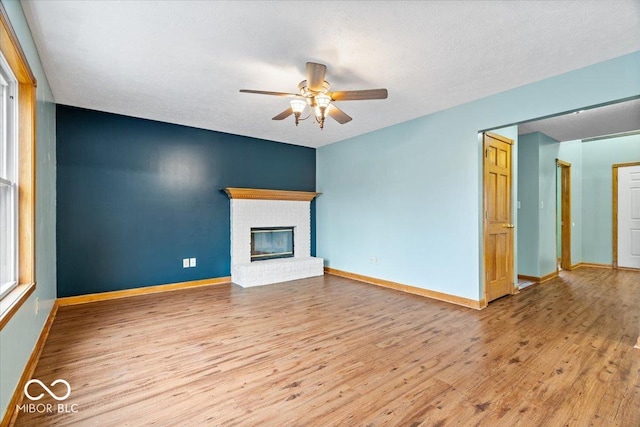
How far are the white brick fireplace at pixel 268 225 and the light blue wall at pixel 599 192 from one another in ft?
18.8

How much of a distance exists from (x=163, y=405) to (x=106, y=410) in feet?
1.01

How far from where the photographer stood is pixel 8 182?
76.9 inches

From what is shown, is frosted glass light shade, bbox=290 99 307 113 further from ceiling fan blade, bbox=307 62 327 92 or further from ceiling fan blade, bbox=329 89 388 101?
ceiling fan blade, bbox=329 89 388 101

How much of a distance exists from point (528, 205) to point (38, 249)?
21.1 feet

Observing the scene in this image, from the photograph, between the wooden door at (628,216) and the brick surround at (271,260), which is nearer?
the brick surround at (271,260)

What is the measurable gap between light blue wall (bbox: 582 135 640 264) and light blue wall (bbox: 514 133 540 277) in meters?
2.50

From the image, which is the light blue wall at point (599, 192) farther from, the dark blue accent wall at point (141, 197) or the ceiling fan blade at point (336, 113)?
the dark blue accent wall at point (141, 197)

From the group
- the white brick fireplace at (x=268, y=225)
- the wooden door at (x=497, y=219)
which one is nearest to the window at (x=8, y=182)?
the white brick fireplace at (x=268, y=225)

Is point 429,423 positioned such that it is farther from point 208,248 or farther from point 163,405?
point 208,248

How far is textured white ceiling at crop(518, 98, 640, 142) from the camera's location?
12.6 ft

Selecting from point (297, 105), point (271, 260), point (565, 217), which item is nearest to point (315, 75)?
point (297, 105)

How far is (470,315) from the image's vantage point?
337cm

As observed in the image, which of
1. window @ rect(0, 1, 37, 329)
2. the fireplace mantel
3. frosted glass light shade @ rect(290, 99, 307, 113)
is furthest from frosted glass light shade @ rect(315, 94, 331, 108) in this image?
the fireplace mantel

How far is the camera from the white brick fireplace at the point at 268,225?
485 cm
